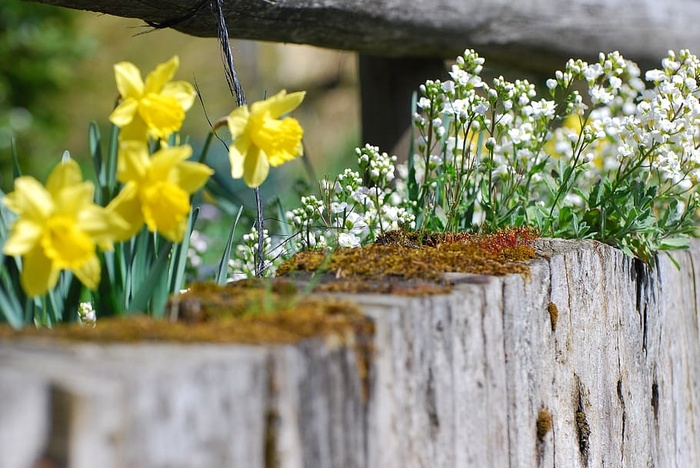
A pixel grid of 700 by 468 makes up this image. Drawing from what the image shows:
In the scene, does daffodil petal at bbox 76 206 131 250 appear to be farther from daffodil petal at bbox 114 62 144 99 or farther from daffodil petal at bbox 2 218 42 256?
daffodil petal at bbox 114 62 144 99

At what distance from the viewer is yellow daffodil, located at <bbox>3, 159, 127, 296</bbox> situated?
116 centimetres

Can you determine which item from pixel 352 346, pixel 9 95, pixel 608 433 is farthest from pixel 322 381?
pixel 9 95

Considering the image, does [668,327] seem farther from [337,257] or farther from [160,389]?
[160,389]

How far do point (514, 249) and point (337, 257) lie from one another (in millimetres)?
404

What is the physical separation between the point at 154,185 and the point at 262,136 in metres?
0.24

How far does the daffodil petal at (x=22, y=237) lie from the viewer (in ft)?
3.79

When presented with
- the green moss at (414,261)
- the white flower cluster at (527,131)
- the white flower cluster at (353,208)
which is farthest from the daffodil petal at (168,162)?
the white flower cluster at (527,131)

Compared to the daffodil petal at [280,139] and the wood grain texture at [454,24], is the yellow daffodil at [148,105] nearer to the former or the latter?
the daffodil petal at [280,139]

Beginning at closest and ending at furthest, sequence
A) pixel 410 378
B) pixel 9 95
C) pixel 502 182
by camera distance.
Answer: pixel 410 378
pixel 502 182
pixel 9 95

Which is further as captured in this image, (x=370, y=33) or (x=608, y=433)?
(x=370, y=33)

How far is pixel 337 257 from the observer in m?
1.61

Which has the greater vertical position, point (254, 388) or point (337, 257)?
point (337, 257)

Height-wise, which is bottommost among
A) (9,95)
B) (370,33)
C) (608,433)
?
(608,433)

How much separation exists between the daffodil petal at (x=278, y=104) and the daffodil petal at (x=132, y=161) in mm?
229
